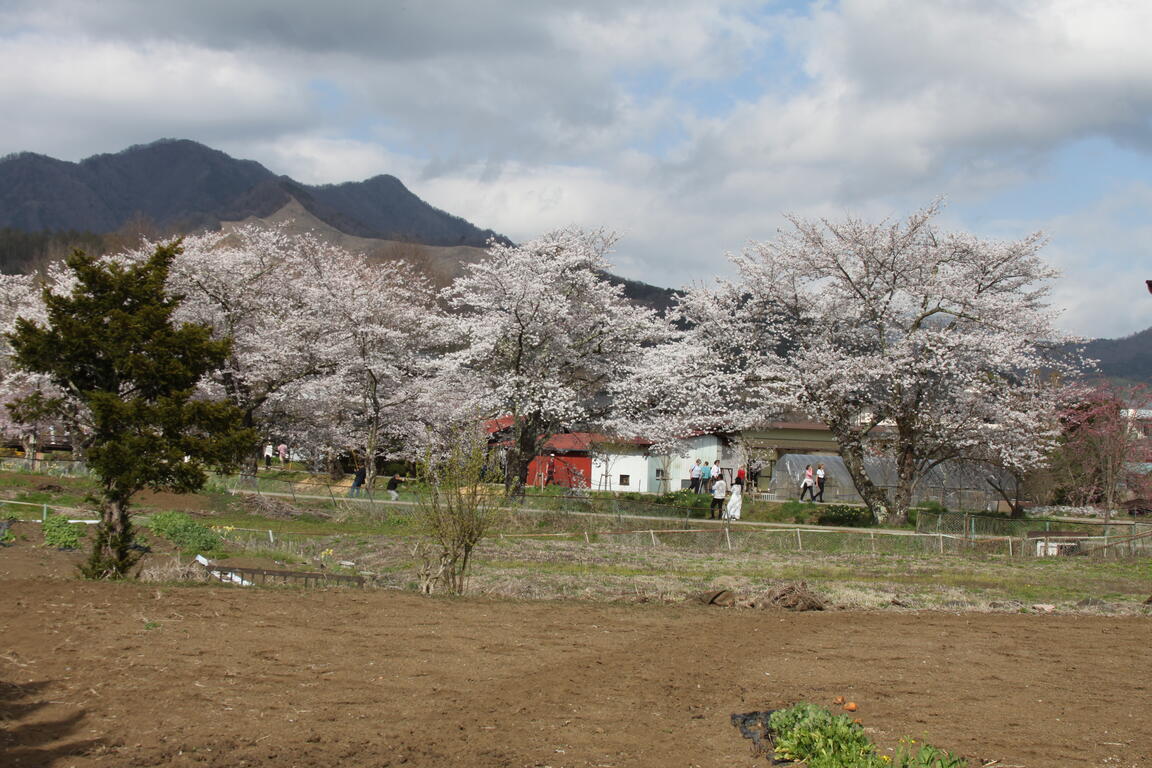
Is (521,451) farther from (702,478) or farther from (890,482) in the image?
(890,482)

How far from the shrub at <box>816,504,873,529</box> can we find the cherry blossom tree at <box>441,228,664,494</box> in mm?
7990

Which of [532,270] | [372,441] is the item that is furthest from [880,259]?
[372,441]

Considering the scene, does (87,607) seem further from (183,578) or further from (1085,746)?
(1085,746)

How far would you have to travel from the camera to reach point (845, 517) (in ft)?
106

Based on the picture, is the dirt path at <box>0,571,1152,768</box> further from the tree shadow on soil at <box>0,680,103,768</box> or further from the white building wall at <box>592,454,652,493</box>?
the white building wall at <box>592,454,652,493</box>

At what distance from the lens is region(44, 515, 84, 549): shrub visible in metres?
18.4

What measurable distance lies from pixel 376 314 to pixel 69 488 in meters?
Answer: 14.0

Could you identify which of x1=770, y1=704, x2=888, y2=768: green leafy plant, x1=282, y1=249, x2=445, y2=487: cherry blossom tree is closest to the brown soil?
x1=770, y1=704, x2=888, y2=768: green leafy plant

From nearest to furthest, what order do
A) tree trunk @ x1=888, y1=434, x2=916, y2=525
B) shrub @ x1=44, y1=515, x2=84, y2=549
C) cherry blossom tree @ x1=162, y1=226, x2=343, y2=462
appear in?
shrub @ x1=44, y1=515, x2=84, y2=549
tree trunk @ x1=888, y1=434, x2=916, y2=525
cherry blossom tree @ x1=162, y1=226, x2=343, y2=462

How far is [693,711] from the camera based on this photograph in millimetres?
8516

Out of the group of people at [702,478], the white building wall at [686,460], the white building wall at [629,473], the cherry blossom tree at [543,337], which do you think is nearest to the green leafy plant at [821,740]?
the cherry blossom tree at [543,337]

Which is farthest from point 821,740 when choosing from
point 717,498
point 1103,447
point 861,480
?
point 1103,447

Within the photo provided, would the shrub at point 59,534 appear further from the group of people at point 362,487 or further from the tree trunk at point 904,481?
the tree trunk at point 904,481

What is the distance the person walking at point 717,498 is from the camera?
3056cm
